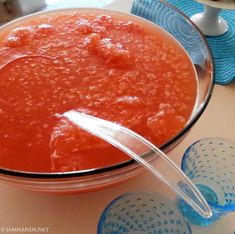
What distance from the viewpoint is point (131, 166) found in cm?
69

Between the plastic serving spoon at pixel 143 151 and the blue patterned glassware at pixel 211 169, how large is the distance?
0.50ft

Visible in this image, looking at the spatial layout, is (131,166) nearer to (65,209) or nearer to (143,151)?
(143,151)

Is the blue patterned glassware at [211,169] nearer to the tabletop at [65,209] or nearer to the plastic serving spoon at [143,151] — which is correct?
the tabletop at [65,209]

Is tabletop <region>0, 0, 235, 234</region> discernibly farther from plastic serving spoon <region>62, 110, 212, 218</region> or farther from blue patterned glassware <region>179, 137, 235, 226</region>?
plastic serving spoon <region>62, 110, 212, 218</region>

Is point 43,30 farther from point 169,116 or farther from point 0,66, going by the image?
point 169,116

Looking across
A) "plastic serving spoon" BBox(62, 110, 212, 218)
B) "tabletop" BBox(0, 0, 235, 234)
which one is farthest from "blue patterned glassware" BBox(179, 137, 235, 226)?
"plastic serving spoon" BBox(62, 110, 212, 218)

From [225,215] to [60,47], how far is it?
0.57m

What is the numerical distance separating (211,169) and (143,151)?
25 centimetres

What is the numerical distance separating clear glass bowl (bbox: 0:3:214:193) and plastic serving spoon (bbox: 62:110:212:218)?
26 millimetres

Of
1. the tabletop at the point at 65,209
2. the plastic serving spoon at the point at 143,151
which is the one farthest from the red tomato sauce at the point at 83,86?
the tabletop at the point at 65,209

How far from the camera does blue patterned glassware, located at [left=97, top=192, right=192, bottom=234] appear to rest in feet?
2.49

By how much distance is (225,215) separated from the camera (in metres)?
0.83

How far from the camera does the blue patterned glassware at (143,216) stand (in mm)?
759

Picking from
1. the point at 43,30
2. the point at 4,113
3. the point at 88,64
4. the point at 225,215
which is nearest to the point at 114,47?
the point at 88,64
